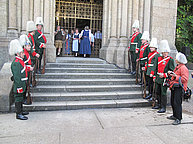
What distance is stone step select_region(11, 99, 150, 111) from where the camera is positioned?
548cm

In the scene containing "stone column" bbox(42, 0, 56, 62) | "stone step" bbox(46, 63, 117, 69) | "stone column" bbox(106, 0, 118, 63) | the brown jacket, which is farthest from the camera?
"stone column" bbox(106, 0, 118, 63)

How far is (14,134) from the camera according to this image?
392 centimetres

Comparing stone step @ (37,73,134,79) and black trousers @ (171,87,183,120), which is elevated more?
stone step @ (37,73,134,79)

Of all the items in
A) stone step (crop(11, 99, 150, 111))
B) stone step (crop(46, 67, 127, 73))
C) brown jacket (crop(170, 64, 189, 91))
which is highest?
brown jacket (crop(170, 64, 189, 91))

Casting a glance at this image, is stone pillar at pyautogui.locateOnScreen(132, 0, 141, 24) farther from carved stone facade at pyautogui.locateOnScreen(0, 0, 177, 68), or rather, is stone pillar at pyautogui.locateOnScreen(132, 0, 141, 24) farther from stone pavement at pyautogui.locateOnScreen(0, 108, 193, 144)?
stone pavement at pyautogui.locateOnScreen(0, 108, 193, 144)

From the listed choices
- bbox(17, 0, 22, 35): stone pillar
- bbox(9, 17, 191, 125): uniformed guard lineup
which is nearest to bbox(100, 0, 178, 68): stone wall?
bbox(9, 17, 191, 125): uniformed guard lineup

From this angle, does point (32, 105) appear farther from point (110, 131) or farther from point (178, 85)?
point (178, 85)

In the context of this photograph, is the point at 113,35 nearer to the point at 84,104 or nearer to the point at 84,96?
the point at 84,96

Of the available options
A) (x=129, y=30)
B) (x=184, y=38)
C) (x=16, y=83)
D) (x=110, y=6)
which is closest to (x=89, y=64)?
(x=129, y=30)

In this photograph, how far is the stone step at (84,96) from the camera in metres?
5.91

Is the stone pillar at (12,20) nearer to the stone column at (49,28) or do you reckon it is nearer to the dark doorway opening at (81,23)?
the stone column at (49,28)

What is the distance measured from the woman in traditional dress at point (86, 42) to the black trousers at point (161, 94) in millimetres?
5843

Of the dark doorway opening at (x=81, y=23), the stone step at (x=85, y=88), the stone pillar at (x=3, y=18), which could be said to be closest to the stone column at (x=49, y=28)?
the stone pillar at (x=3, y=18)

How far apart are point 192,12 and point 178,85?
1170 cm
